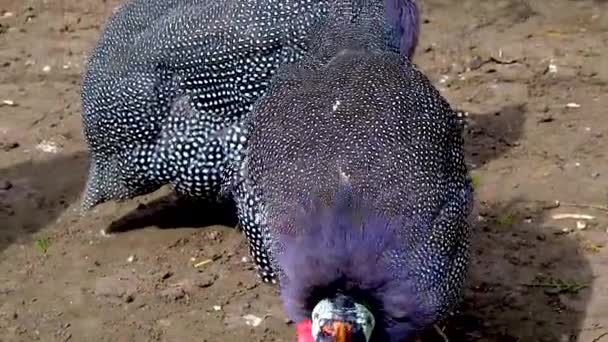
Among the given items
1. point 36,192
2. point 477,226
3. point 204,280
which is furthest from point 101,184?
point 477,226

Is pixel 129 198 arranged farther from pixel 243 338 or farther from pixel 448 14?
pixel 448 14

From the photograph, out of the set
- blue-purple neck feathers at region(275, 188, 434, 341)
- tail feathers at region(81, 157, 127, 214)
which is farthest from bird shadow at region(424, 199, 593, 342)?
tail feathers at region(81, 157, 127, 214)

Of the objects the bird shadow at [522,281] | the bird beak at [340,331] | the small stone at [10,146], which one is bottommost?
the small stone at [10,146]

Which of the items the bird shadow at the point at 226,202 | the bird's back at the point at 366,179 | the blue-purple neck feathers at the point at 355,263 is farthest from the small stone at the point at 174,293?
the blue-purple neck feathers at the point at 355,263

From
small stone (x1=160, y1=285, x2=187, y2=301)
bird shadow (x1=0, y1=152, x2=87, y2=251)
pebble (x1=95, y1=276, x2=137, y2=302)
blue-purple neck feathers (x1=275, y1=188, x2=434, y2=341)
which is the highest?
blue-purple neck feathers (x1=275, y1=188, x2=434, y2=341)

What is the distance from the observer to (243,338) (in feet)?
14.5

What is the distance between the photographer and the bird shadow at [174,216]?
5234mm

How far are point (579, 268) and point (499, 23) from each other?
2.67 meters

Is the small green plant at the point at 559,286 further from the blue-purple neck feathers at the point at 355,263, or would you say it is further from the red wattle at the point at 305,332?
the red wattle at the point at 305,332

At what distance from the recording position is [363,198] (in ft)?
11.7

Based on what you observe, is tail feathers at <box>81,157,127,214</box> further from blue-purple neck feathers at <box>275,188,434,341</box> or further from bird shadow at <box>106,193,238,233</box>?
blue-purple neck feathers at <box>275,188,434,341</box>

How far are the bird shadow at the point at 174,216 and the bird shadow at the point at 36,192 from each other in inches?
13.0

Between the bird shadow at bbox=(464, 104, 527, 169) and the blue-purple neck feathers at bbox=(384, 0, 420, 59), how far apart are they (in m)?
0.81

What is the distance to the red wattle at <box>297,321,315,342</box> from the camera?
3.58 metres
